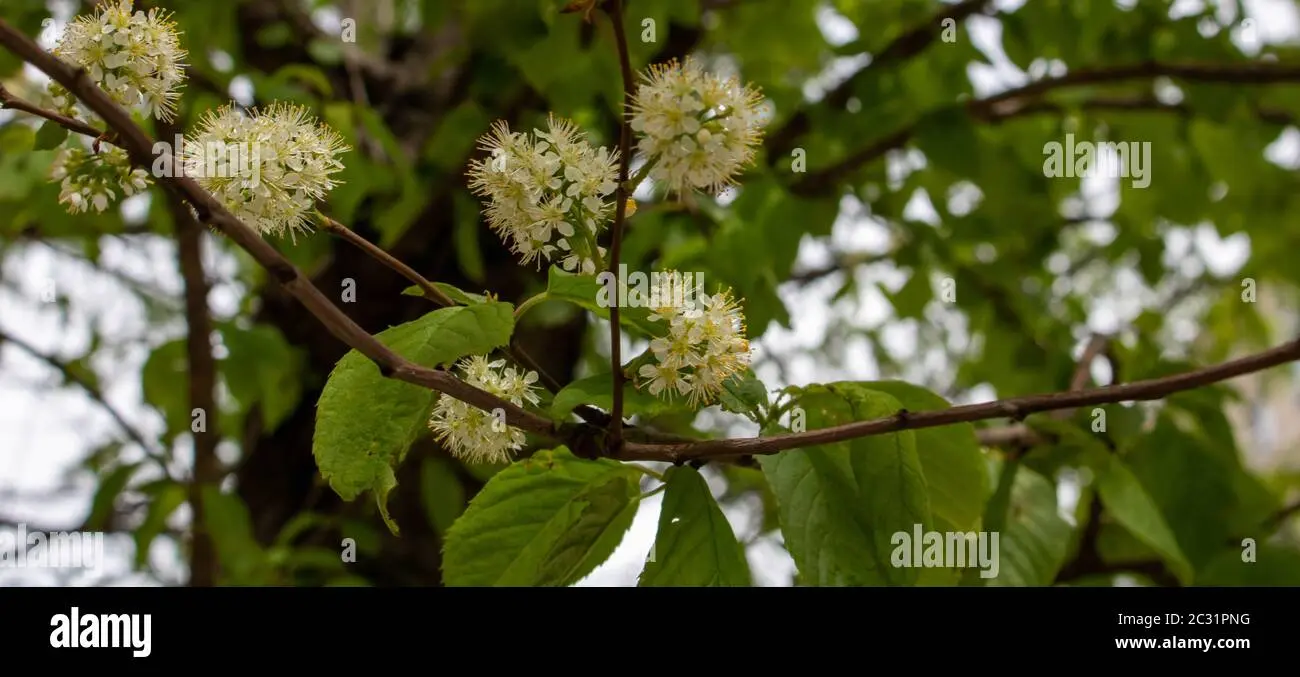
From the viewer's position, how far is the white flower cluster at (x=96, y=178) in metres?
0.71

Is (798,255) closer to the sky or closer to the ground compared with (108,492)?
closer to the sky

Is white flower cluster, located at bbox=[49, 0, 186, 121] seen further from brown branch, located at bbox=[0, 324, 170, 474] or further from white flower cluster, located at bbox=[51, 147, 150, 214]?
brown branch, located at bbox=[0, 324, 170, 474]

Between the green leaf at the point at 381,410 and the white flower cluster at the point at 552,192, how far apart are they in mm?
55

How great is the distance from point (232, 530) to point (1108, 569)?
4.48 feet

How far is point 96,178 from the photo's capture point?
71cm

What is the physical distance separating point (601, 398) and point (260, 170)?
0.25 m

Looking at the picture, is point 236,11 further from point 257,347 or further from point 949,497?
point 949,497

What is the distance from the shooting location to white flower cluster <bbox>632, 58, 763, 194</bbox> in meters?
0.61

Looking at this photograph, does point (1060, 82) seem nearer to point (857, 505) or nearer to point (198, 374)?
point (857, 505)

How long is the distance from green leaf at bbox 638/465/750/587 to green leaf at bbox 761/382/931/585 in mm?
49

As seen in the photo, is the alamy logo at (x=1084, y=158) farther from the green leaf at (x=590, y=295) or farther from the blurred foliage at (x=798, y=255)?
the green leaf at (x=590, y=295)

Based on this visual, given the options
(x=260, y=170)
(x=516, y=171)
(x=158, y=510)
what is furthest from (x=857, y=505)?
(x=158, y=510)

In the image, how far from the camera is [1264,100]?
6.46ft
